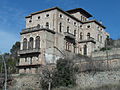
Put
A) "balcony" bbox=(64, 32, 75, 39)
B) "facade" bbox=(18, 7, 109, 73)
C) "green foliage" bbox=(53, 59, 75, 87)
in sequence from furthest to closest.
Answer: "balcony" bbox=(64, 32, 75, 39)
"facade" bbox=(18, 7, 109, 73)
"green foliage" bbox=(53, 59, 75, 87)

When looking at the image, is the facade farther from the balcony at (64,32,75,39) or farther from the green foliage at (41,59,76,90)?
the green foliage at (41,59,76,90)

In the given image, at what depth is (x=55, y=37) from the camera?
53.5 m

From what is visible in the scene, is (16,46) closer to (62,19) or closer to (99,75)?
(62,19)

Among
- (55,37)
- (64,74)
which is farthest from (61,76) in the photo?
(55,37)

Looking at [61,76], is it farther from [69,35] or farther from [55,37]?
[69,35]

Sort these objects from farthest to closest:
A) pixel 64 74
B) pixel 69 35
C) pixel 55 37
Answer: pixel 69 35
pixel 55 37
pixel 64 74

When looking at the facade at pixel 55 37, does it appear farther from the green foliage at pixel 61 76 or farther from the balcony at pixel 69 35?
the green foliage at pixel 61 76

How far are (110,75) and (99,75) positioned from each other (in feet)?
5.19

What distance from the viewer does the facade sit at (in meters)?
50.9

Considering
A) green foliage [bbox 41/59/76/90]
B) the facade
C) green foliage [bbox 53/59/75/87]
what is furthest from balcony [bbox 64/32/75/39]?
green foliage [bbox 53/59/75/87]

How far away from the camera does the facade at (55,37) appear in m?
50.9

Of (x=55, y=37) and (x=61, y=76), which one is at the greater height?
(x=55, y=37)

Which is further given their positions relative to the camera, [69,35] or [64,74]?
[69,35]

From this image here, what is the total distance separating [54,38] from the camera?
175 ft
